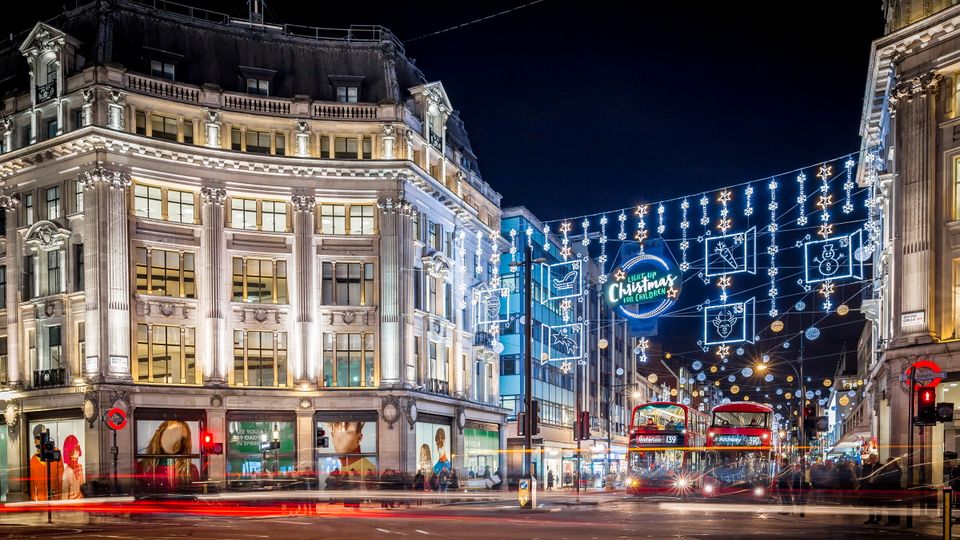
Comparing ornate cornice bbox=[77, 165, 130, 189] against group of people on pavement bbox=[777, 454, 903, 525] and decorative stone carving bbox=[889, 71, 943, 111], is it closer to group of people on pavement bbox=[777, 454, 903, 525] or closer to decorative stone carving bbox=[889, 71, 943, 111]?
group of people on pavement bbox=[777, 454, 903, 525]

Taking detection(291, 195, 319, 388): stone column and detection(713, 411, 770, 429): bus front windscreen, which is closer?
detection(713, 411, 770, 429): bus front windscreen

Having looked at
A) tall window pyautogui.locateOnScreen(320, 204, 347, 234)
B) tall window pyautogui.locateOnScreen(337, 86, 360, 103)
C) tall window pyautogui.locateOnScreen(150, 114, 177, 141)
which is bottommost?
tall window pyautogui.locateOnScreen(320, 204, 347, 234)

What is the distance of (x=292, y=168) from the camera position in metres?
49.0

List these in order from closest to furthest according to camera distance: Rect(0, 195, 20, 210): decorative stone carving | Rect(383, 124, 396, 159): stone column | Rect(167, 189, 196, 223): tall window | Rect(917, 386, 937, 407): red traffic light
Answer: Rect(917, 386, 937, 407): red traffic light < Rect(167, 189, 196, 223): tall window < Rect(0, 195, 20, 210): decorative stone carving < Rect(383, 124, 396, 159): stone column

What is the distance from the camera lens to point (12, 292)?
156ft

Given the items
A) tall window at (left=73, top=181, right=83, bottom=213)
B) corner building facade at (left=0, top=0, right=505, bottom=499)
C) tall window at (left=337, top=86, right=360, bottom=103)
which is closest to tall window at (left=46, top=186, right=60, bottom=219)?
corner building facade at (left=0, top=0, right=505, bottom=499)

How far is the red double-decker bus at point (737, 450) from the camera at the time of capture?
4116 centimetres

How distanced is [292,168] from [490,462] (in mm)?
24804

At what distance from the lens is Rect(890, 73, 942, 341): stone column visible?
34188 millimetres

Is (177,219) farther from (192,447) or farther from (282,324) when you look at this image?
(192,447)

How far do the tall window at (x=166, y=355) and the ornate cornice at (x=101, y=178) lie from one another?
669 cm

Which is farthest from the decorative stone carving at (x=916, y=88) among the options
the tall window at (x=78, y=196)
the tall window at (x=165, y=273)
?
the tall window at (x=78, y=196)

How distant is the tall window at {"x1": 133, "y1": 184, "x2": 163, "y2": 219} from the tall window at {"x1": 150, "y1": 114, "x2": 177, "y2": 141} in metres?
2.55

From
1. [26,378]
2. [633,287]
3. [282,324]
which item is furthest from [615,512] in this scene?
[26,378]
